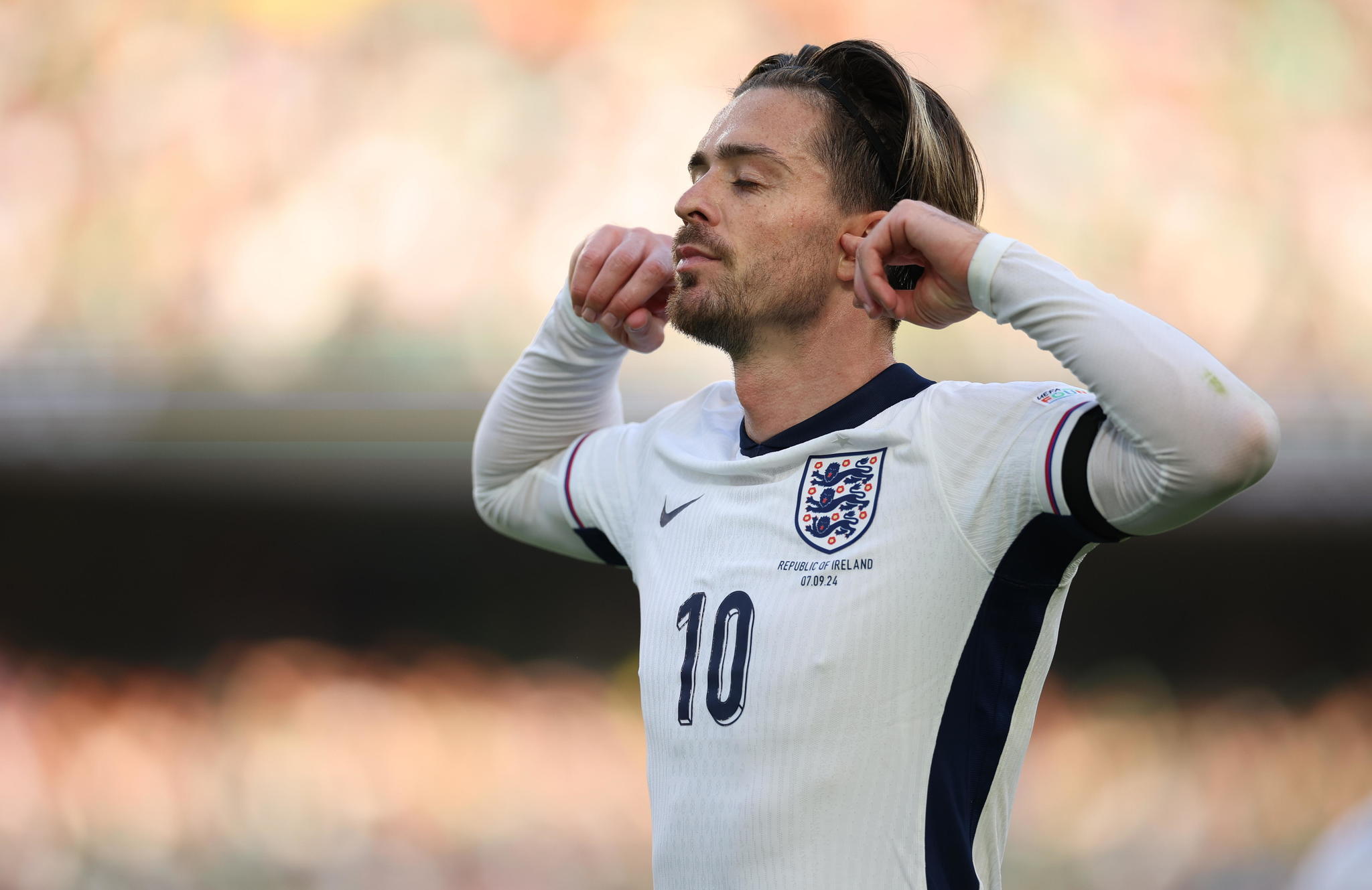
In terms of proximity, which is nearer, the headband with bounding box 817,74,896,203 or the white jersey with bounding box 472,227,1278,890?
the white jersey with bounding box 472,227,1278,890

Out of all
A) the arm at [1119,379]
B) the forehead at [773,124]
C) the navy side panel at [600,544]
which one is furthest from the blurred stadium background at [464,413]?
the arm at [1119,379]

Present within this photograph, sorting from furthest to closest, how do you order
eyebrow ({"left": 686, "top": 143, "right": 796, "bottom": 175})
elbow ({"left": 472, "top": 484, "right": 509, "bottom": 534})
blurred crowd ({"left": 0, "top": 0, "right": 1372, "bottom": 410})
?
blurred crowd ({"left": 0, "top": 0, "right": 1372, "bottom": 410}) < elbow ({"left": 472, "top": 484, "right": 509, "bottom": 534}) < eyebrow ({"left": 686, "top": 143, "right": 796, "bottom": 175})

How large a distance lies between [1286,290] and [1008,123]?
1.23m

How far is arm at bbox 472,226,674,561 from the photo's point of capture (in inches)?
71.2

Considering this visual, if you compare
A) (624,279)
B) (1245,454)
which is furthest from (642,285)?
(1245,454)

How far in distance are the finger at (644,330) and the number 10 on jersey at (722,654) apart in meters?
Result: 0.48

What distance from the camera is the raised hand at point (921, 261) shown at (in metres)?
1.33

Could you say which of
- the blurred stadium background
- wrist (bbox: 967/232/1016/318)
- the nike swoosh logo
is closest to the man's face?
the nike swoosh logo

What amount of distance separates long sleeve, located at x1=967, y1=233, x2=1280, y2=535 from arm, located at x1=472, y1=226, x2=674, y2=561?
0.66 metres

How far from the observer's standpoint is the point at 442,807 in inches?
166

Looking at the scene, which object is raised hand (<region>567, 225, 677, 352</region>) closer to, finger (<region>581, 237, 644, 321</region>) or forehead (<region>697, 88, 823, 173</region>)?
finger (<region>581, 237, 644, 321</region>)

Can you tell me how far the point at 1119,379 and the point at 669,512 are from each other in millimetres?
687

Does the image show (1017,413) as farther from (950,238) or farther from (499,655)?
(499,655)

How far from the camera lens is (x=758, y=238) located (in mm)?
1624
